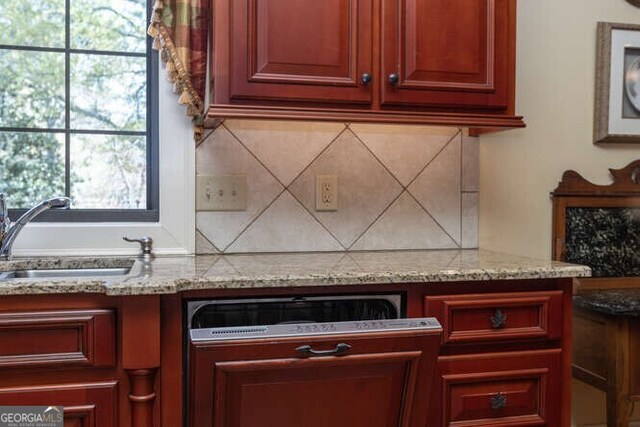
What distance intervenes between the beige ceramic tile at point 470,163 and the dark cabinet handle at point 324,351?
993 mm

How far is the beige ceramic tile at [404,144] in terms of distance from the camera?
1.83 metres

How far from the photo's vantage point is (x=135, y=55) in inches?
69.1

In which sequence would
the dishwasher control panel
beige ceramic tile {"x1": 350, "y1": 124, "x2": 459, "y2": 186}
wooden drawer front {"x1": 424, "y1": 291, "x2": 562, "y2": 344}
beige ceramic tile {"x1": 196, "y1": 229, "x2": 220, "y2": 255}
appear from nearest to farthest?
1. the dishwasher control panel
2. wooden drawer front {"x1": 424, "y1": 291, "x2": 562, "y2": 344}
3. beige ceramic tile {"x1": 196, "y1": 229, "x2": 220, "y2": 255}
4. beige ceramic tile {"x1": 350, "y1": 124, "x2": 459, "y2": 186}

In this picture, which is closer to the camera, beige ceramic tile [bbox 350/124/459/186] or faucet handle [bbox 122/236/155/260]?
faucet handle [bbox 122/236/155/260]

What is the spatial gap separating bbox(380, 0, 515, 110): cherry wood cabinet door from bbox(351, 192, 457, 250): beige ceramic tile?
447mm

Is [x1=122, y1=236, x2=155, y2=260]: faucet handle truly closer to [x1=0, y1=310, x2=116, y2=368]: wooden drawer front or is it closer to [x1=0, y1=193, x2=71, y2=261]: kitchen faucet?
[x1=0, y1=193, x2=71, y2=261]: kitchen faucet

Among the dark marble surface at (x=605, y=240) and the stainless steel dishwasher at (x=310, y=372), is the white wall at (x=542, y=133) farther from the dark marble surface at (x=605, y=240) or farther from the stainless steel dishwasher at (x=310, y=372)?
the stainless steel dishwasher at (x=310, y=372)

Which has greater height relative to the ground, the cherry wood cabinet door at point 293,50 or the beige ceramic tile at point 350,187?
the cherry wood cabinet door at point 293,50

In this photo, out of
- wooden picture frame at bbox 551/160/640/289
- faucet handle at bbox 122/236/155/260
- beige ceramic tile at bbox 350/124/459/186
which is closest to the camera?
faucet handle at bbox 122/236/155/260

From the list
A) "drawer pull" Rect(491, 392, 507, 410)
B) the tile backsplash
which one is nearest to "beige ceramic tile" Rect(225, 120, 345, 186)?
the tile backsplash

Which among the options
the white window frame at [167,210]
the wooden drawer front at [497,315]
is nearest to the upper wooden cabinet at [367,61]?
the white window frame at [167,210]

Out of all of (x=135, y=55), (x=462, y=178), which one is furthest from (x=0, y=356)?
(x=462, y=178)

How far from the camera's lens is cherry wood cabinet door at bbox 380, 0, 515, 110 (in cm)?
148

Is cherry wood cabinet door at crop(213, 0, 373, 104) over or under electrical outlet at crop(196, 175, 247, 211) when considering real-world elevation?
over
